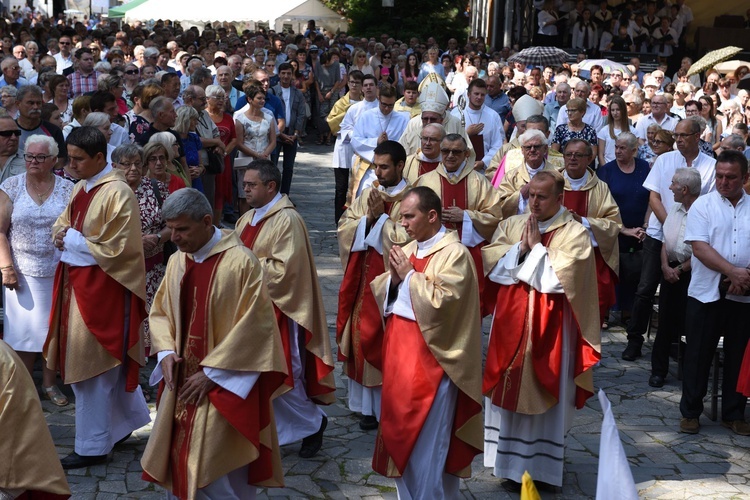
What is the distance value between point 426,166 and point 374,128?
3353mm

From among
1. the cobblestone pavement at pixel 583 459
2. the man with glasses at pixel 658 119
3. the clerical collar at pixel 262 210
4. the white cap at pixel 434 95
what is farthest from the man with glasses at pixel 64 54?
the clerical collar at pixel 262 210

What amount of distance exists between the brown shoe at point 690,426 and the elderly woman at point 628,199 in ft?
7.88

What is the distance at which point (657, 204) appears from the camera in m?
9.28

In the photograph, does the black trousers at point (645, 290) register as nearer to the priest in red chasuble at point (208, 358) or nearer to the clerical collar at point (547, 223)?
the clerical collar at point (547, 223)

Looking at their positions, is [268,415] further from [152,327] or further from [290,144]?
[290,144]

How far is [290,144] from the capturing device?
46.8 feet

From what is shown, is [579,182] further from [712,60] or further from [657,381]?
[712,60]

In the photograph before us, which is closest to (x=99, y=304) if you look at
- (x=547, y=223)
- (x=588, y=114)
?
(x=547, y=223)

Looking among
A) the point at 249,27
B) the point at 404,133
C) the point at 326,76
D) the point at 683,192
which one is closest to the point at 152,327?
the point at 683,192

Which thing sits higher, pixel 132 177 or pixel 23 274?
pixel 132 177

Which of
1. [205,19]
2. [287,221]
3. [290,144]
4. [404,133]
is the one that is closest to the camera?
[287,221]

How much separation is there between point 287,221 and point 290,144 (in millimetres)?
7948

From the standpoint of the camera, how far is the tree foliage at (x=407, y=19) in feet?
116

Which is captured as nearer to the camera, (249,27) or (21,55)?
(21,55)
